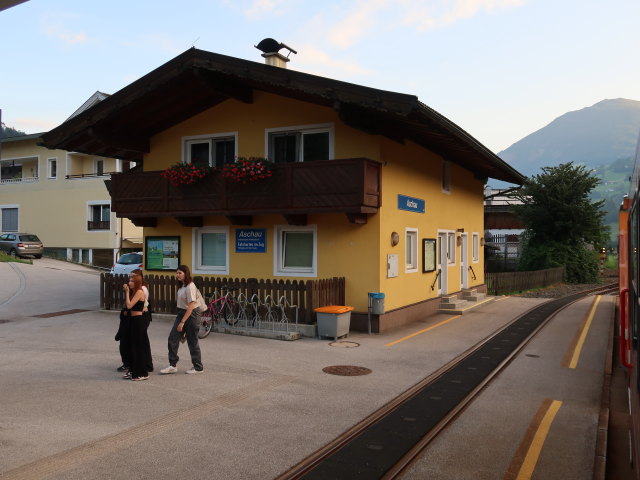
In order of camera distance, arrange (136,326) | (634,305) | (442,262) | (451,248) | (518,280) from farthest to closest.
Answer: (518,280)
(451,248)
(442,262)
(136,326)
(634,305)

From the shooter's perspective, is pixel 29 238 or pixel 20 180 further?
pixel 20 180

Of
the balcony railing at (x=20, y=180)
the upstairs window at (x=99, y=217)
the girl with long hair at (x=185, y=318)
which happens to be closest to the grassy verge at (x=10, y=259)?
the upstairs window at (x=99, y=217)

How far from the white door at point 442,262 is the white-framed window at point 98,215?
925 inches

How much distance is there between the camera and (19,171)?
43.4m

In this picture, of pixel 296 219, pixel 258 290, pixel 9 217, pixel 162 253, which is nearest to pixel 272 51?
pixel 296 219

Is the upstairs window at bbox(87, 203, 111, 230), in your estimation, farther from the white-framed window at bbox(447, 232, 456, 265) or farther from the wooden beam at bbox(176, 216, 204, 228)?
the white-framed window at bbox(447, 232, 456, 265)

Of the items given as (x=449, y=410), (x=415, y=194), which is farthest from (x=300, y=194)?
(x=449, y=410)

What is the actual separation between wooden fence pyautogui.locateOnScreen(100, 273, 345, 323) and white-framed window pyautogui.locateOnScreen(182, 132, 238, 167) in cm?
353

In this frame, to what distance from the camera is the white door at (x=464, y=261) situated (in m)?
21.5

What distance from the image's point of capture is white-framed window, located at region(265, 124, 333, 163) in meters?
14.6

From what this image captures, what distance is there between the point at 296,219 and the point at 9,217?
111ft

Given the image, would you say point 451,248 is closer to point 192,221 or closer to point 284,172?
point 284,172

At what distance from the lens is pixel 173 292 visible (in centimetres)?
1549

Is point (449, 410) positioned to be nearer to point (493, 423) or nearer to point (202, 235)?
point (493, 423)
